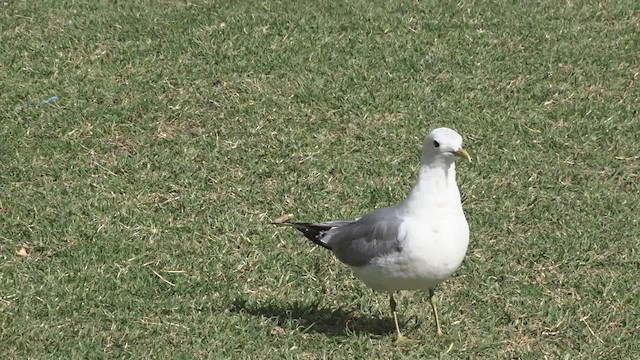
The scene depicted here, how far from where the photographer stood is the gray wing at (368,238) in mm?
5055

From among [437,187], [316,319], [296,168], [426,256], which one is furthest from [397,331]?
[296,168]

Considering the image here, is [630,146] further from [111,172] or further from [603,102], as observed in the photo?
[111,172]

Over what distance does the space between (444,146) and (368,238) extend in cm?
64

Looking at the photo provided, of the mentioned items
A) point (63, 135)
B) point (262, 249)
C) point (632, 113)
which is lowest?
point (63, 135)

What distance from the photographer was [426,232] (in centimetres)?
489

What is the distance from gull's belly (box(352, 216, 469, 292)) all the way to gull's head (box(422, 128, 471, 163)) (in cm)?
32

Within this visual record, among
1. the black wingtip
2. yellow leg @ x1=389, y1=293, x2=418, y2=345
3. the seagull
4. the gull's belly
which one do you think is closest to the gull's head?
the seagull

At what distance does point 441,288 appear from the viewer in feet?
19.4

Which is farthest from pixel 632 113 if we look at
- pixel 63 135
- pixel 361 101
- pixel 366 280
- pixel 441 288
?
pixel 63 135

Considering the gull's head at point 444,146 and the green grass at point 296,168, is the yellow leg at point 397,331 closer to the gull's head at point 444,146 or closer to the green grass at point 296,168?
the green grass at point 296,168

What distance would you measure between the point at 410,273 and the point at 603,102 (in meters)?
3.73

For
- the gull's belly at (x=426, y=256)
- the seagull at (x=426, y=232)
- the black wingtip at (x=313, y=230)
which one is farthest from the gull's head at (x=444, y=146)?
the black wingtip at (x=313, y=230)

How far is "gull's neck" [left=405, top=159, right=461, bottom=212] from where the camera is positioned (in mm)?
4957

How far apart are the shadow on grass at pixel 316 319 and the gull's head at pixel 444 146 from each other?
1.07 metres
